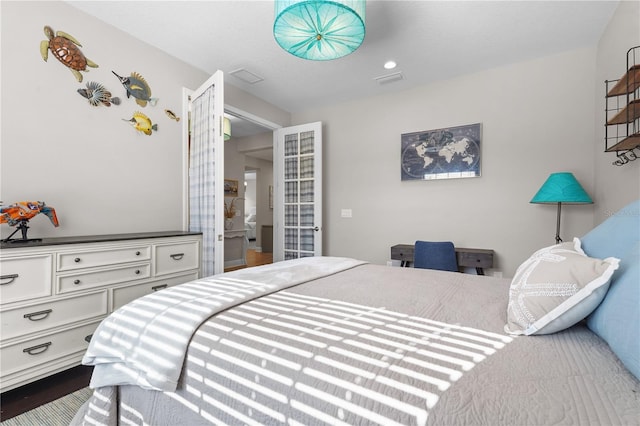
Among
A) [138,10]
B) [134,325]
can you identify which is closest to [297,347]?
[134,325]

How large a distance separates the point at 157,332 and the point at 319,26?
1.90 meters

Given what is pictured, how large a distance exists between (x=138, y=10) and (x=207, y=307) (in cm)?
259

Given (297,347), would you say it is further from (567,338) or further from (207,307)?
(567,338)

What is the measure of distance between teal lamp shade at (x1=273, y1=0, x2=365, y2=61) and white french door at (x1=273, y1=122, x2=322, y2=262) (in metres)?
1.97

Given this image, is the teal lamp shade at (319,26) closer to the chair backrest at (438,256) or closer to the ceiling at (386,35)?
the ceiling at (386,35)

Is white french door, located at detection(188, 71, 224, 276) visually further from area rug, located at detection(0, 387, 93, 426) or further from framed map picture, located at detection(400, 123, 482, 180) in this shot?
framed map picture, located at detection(400, 123, 482, 180)

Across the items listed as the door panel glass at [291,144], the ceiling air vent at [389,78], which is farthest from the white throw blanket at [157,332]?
the door panel glass at [291,144]

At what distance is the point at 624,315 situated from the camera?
2.36 ft

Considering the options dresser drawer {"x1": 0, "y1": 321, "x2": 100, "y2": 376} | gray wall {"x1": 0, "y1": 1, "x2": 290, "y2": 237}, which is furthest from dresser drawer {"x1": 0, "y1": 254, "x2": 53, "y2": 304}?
gray wall {"x1": 0, "y1": 1, "x2": 290, "y2": 237}

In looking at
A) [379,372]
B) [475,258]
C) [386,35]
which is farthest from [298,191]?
[379,372]

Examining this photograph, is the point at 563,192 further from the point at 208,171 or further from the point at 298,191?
the point at 208,171

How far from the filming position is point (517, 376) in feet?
2.26

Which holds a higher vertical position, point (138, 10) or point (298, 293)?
point (138, 10)

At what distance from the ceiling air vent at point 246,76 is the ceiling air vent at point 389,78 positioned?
143 centimetres
